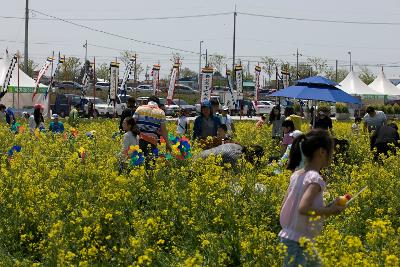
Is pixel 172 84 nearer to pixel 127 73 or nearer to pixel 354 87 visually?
pixel 127 73

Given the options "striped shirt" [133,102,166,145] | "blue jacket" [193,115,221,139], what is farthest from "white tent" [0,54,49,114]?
"striped shirt" [133,102,166,145]

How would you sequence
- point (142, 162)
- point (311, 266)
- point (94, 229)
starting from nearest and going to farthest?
point (311, 266), point (94, 229), point (142, 162)

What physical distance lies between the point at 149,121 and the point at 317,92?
6.89 meters

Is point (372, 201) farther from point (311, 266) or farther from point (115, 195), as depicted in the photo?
point (311, 266)

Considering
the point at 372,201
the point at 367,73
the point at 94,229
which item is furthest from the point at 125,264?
the point at 367,73

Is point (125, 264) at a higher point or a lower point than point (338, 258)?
lower

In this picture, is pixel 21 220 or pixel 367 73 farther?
pixel 367 73

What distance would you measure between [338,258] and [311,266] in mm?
181

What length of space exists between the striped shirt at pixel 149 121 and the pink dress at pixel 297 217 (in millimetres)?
6150

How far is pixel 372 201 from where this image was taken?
8.28m

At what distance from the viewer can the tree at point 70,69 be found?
85625mm

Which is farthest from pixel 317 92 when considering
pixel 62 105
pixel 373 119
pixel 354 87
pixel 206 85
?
pixel 62 105

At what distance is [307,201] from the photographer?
181 inches

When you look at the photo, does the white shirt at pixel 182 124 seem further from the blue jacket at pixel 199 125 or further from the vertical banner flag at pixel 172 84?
the vertical banner flag at pixel 172 84
